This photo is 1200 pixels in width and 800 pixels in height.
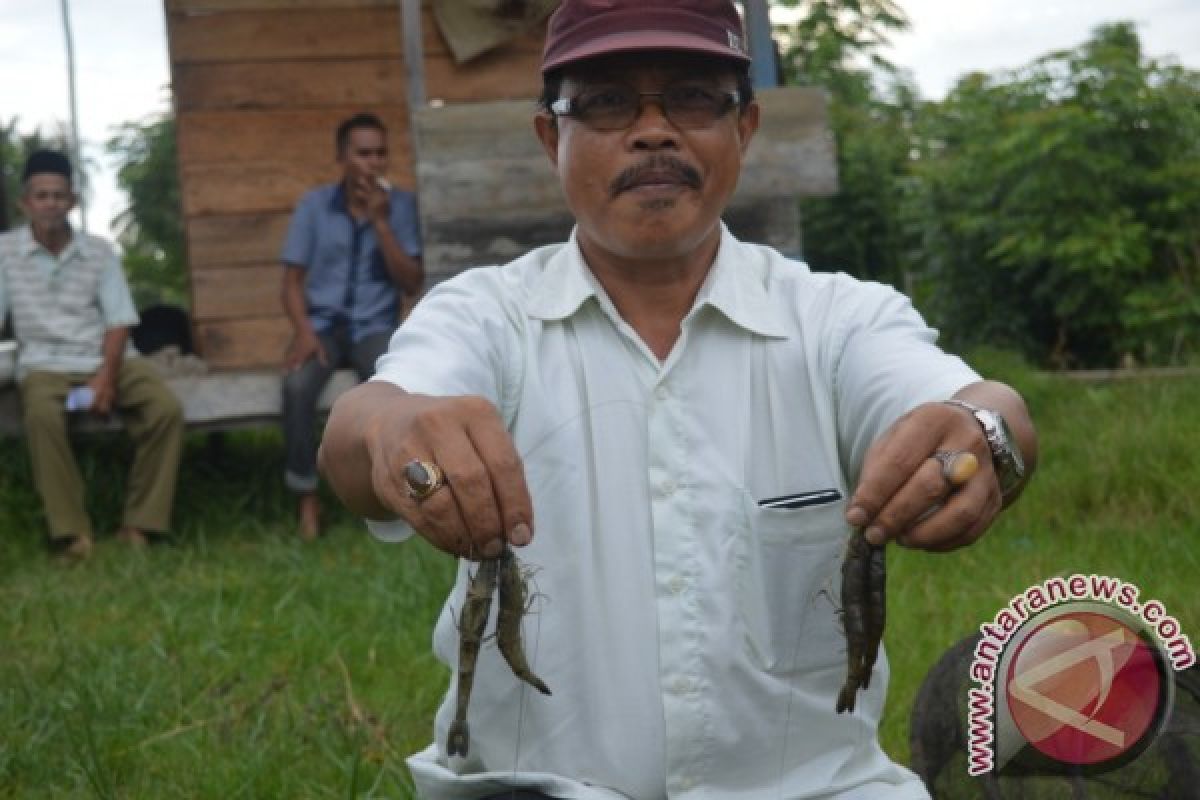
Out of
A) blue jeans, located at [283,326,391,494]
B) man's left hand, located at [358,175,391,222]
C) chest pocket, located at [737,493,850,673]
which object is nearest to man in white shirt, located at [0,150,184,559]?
blue jeans, located at [283,326,391,494]

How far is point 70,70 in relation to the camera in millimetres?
13398

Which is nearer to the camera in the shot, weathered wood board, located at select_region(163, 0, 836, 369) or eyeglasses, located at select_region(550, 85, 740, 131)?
eyeglasses, located at select_region(550, 85, 740, 131)

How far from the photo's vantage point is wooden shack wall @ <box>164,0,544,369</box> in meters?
10.1

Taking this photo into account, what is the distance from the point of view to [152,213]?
678 inches

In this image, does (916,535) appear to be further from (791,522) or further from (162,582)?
(162,582)

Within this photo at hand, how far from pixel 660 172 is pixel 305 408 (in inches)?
240

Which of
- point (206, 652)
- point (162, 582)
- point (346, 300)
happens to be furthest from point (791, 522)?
point (346, 300)

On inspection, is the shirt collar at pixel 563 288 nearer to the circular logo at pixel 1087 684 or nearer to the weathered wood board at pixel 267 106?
the circular logo at pixel 1087 684

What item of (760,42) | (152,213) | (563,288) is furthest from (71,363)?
(152,213)

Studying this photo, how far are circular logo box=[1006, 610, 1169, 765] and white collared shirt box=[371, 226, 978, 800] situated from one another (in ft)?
1.21

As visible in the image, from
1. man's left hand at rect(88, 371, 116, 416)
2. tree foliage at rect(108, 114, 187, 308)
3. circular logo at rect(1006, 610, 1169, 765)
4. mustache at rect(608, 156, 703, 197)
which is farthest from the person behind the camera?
tree foliage at rect(108, 114, 187, 308)

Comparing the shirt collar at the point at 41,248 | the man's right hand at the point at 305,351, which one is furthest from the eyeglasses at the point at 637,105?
the shirt collar at the point at 41,248

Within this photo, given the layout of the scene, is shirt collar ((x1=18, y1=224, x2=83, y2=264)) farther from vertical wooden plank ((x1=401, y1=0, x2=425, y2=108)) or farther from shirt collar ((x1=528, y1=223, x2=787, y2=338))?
shirt collar ((x1=528, y1=223, x2=787, y2=338))

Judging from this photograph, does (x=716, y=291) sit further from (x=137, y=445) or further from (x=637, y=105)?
(x=137, y=445)
